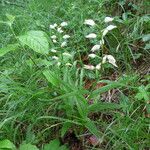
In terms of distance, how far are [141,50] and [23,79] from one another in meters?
0.89

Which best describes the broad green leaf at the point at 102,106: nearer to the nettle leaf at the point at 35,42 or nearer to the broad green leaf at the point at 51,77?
the broad green leaf at the point at 51,77

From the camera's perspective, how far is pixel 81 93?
223 cm

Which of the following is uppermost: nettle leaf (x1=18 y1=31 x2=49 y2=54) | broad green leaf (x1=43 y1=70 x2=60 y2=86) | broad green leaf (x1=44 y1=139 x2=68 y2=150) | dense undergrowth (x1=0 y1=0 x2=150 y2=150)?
nettle leaf (x1=18 y1=31 x2=49 y2=54)

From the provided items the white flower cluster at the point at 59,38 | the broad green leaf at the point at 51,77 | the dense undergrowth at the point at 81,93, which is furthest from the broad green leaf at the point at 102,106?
the white flower cluster at the point at 59,38

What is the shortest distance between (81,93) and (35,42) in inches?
15.2

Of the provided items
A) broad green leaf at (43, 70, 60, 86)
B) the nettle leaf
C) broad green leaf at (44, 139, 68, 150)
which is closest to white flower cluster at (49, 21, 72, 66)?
broad green leaf at (43, 70, 60, 86)

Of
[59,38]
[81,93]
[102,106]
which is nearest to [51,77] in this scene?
[81,93]

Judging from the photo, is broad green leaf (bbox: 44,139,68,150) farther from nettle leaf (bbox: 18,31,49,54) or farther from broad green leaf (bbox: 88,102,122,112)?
nettle leaf (bbox: 18,31,49,54)

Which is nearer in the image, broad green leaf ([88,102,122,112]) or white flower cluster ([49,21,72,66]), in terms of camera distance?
broad green leaf ([88,102,122,112])

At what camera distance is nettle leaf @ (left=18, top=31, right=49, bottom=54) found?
7.19 feet

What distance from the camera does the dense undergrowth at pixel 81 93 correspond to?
87.3 inches

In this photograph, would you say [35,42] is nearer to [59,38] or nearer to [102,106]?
[102,106]

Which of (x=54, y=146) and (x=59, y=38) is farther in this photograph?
(x=59, y=38)

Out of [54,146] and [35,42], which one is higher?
[35,42]
